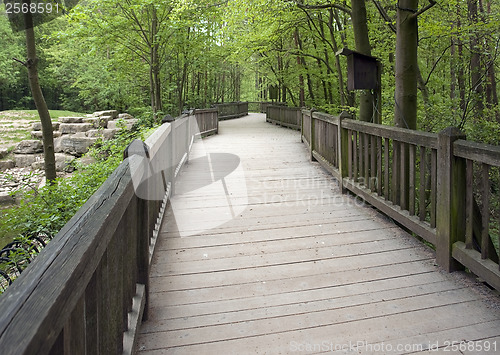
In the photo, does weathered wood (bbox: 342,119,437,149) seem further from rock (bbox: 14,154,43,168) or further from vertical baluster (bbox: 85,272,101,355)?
rock (bbox: 14,154,43,168)

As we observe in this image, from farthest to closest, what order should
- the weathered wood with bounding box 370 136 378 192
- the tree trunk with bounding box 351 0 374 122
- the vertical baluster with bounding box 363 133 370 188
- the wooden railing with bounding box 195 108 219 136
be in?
the wooden railing with bounding box 195 108 219 136 < the tree trunk with bounding box 351 0 374 122 < the vertical baluster with bounding box 363 133 370 188 < the weathered wood with bounding box 370 136 378 192

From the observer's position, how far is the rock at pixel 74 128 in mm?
16781

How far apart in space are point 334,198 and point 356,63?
6.57ft

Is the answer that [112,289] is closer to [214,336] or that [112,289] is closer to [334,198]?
[214,336]

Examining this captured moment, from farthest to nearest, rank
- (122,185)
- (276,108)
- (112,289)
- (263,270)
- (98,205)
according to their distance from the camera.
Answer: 1. (276,108)
2. (263,270)
3. (122,185)
4. (112,289)
5. (98,205)

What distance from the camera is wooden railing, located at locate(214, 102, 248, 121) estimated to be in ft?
86.1

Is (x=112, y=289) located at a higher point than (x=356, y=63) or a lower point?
lower

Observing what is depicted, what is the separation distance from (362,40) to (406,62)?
8.69ft

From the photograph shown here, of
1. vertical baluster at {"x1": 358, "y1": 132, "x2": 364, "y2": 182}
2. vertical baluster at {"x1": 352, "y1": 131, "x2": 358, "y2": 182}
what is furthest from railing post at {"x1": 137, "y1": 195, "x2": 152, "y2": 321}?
vertical baluster at {"x1": 352, "y1": 131, "x2": 358, "y2": 182}

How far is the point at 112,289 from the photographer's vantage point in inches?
73.7

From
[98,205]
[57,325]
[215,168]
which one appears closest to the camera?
[57,325]

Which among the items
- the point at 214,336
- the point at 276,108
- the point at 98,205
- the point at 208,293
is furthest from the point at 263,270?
the point at 276,108

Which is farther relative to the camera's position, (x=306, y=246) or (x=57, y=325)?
(x=306, y=246)

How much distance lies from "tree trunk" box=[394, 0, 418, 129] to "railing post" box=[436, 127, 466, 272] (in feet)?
6.72
